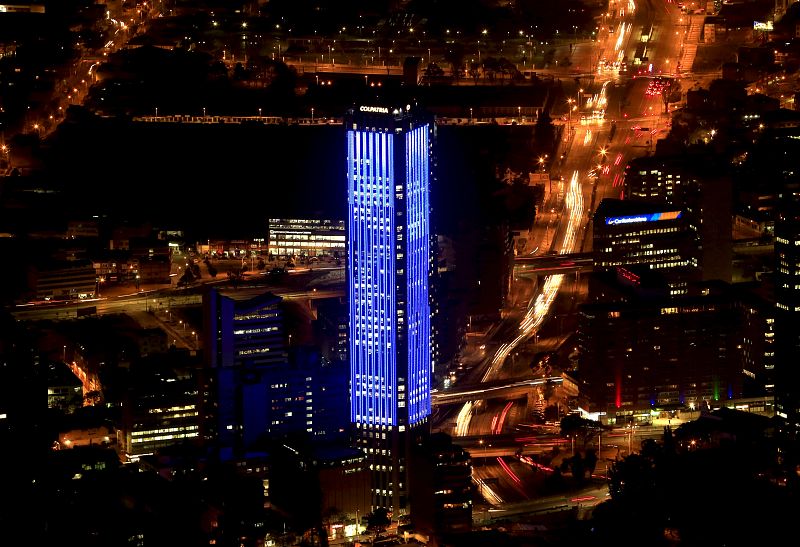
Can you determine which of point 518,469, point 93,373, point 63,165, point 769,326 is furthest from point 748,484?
point 63,165

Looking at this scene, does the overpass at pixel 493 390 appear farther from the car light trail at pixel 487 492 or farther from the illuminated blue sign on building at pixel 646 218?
the illuminated blue sign on building at pixel 646 218

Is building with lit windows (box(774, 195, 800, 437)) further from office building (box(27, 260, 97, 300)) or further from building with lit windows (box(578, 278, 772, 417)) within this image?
office building (box(27, 260, 97, 300))

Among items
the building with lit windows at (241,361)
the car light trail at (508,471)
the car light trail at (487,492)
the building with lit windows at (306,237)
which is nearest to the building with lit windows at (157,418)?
the building with lit windows at (241,361)

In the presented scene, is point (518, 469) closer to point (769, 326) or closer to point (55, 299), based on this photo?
point (769, 326)

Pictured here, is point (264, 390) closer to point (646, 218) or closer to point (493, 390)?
point (493, 390)

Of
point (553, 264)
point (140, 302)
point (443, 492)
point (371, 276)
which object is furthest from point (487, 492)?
point (140, 302)

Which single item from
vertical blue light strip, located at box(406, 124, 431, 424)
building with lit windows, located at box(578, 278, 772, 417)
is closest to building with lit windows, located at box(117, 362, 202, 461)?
vertical blue light strip, located at box(406, 124, 431, 424)

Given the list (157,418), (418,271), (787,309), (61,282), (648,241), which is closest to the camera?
(418,271)
